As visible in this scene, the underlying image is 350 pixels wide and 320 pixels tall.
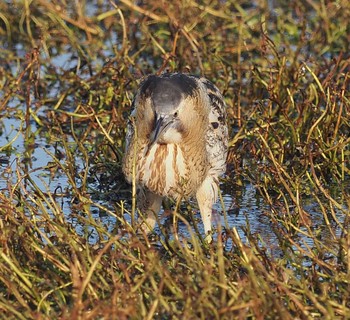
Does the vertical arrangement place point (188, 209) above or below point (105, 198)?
above

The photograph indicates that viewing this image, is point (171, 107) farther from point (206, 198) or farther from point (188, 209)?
point (206, 198)

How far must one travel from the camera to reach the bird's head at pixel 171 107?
4.48m

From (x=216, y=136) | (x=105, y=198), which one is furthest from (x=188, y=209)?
(x=105, y=198)

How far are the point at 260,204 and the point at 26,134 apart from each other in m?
1.56

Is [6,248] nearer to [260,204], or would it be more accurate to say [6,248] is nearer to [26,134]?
[260,204]

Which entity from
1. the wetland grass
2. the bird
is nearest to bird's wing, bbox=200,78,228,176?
the bird

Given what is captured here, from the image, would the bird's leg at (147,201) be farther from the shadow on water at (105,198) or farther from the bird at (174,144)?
the shadow on water at (105,198)

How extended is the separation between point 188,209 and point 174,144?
1.21 ft

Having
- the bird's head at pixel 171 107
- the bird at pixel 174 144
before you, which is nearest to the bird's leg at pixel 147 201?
the bird at pixel 174 144

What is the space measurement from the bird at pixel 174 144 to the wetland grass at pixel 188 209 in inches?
7.4

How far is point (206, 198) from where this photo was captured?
4980mm

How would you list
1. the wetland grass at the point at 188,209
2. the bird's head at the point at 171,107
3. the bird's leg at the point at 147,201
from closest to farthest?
the wetland grass at the point at 188,209 < the bird's head at the point at 171,107 < the bird's leg at the point at 147,201

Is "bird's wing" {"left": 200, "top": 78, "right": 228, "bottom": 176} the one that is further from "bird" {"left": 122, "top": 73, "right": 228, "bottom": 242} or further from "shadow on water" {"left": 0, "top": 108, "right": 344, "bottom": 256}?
"shadow on water" {"left": 0, "top": 108, "right": 344, "bottom": 256}

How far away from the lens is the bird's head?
4.48 meters
